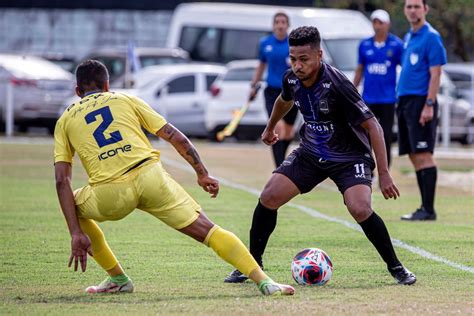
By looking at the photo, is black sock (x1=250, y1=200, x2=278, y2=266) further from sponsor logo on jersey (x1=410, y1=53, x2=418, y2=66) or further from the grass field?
sponsor logo on jersey (x1=410, y1=53, x2=418, y2=66)

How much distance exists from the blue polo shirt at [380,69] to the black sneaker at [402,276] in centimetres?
692

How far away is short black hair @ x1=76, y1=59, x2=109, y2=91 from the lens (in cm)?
771

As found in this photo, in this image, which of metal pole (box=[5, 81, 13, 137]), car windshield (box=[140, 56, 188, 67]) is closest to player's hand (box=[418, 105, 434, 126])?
metal pole (box=[5, 81, 13, 137])

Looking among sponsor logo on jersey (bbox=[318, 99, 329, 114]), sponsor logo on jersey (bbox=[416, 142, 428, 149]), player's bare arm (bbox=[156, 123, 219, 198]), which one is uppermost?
sponsor logo on jersey (bbox=[318, 99, 329, 114])

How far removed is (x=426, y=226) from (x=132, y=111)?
5.05 metres

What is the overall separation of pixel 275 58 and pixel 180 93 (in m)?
12.2

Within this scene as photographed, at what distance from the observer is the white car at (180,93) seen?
27.4 m

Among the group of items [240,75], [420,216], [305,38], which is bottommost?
[240,75]

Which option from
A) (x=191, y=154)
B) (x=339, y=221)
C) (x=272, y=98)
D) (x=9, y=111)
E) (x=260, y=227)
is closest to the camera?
(x=191, y=154)

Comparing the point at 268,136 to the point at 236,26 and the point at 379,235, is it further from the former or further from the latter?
the point at 236,26

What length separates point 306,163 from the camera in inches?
331

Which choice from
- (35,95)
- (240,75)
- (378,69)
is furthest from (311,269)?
(35,95)

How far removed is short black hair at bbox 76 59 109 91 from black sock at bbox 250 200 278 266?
1461 millimetres

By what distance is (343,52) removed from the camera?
2581 centimetres
